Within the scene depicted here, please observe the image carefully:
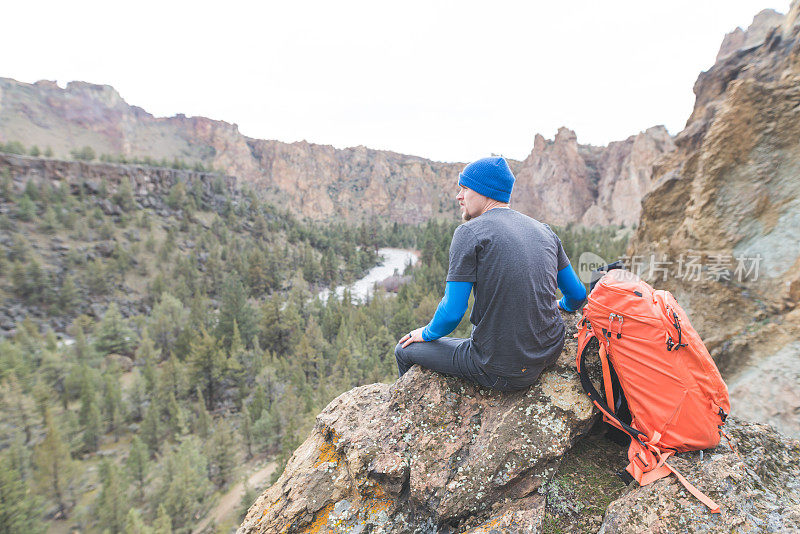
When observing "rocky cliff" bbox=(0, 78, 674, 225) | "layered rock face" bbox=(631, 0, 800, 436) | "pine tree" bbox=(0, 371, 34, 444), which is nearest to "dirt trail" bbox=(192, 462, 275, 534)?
"pine tree" bbox=(0, 371, 34, 444)

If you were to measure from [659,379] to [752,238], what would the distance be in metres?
6.44

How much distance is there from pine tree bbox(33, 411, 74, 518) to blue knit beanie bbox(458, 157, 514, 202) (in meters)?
22.6

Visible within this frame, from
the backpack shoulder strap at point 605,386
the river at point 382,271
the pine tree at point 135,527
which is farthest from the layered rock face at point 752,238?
the river at point 382,271

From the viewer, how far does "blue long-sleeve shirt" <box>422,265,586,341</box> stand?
85.8 inches

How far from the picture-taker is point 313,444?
10.0 ft

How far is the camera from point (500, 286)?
2.06m

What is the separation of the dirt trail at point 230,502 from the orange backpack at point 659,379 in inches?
840

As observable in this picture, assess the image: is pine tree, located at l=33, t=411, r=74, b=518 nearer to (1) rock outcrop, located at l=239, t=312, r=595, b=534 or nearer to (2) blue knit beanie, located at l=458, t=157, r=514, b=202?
(1) rock outcrop, located at l=239, t=312, r=595, b=534

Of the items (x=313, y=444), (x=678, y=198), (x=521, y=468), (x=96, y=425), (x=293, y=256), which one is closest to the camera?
(x=521, y=468)

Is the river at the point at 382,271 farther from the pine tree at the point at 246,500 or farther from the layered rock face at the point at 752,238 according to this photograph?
the layered rock face at the point at 752,238

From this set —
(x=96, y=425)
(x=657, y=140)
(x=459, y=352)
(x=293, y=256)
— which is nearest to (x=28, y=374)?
(x=96, y=425)

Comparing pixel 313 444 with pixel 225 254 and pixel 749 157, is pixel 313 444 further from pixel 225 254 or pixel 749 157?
pixel 225 254

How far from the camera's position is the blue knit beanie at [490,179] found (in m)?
2.30

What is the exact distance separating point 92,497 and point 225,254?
45.4 m
